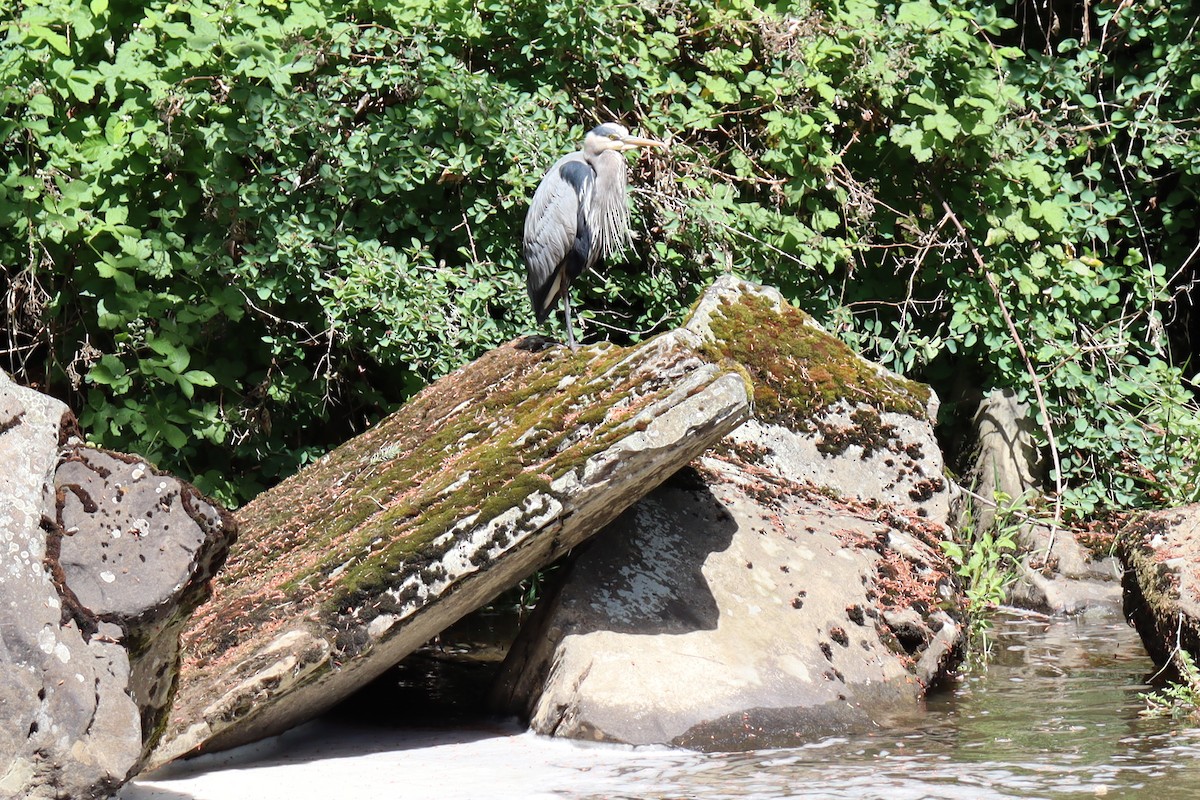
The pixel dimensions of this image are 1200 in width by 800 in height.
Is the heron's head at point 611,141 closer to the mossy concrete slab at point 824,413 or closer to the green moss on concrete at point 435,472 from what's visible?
the mossy concrete slab at point 824,413

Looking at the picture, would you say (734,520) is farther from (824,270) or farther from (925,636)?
(824,270)

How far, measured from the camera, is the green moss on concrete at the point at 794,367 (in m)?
5.33

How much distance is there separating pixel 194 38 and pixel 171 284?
1221mm

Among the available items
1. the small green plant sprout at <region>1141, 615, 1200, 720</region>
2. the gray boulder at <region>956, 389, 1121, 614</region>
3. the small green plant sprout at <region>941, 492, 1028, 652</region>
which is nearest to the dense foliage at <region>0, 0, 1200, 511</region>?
the gray boulder at <region>956, 389, 1121, 614</region>

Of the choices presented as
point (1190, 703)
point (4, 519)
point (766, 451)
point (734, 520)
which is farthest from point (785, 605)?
point (4, 519)

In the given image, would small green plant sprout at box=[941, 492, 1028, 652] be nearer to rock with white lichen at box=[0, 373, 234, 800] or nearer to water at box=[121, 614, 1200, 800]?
water at box=[121, 614, 1200, 800]

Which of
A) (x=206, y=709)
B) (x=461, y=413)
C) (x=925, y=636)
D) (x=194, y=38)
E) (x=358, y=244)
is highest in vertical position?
(x=194, y=38)

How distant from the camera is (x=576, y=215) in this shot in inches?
202

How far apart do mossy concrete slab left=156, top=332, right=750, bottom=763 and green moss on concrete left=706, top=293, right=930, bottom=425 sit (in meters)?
1.15

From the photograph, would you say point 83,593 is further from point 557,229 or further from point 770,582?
point 557,229

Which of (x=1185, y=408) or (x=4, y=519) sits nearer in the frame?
(x=4, y=519)

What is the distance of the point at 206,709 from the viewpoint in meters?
3.50

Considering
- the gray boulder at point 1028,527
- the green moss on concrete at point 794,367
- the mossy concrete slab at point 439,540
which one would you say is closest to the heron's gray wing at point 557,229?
the green moss on concrete at point 794,367

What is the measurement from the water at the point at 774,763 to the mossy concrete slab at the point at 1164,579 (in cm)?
25
